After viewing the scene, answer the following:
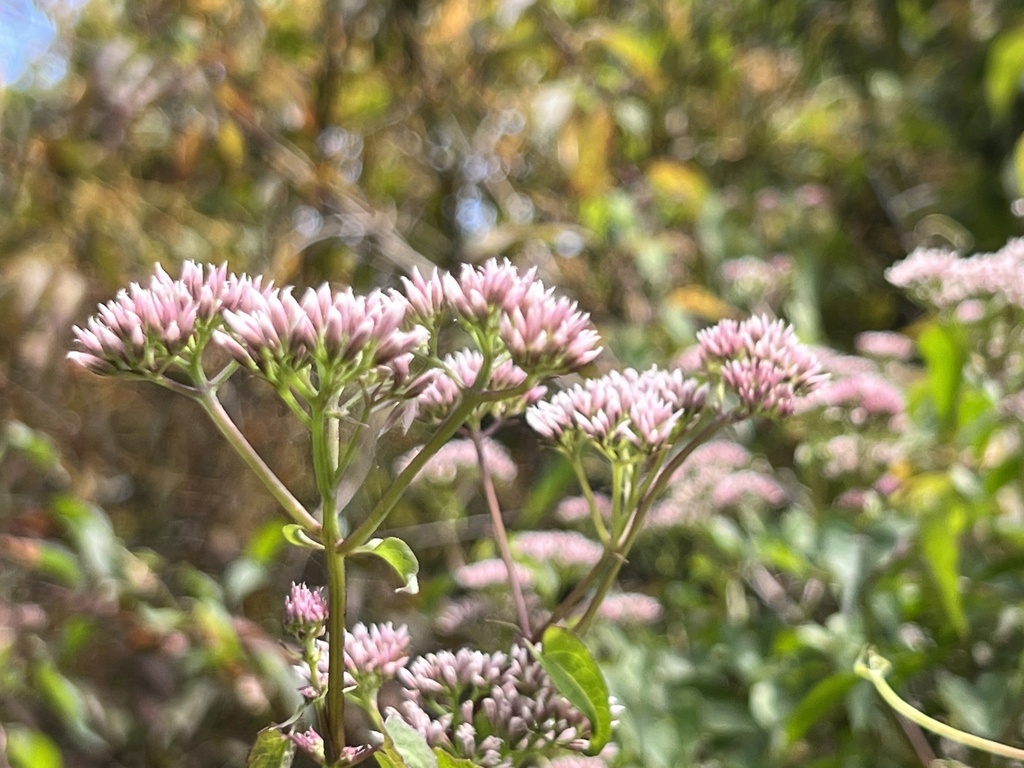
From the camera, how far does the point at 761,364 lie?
445mm

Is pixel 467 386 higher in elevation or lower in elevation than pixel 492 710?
higher

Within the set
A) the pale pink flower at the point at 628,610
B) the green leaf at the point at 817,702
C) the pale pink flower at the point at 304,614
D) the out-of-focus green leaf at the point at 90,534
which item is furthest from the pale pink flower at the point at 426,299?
the out-of-focus green leaf at the point at 90,534

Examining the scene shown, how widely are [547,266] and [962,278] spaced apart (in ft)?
2.60

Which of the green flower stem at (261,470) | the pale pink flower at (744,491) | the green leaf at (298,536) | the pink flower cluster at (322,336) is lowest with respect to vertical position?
the green leaf at (298,536)

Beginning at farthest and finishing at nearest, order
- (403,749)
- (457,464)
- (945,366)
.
Answer: (457,464) → (945,366) → (403,749)

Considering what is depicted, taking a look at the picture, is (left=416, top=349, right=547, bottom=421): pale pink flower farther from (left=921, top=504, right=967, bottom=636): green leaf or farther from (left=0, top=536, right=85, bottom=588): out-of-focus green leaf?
(left=0, top=536, right=85, bottom=588): out-of-focus green leaf

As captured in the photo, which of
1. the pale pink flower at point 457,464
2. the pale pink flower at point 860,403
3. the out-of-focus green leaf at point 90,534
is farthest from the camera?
the pale pink flower at point 457,464

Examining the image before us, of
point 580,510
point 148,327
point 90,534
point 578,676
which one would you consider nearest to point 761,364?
point 578,676

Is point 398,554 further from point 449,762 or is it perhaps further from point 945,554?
point 945,554

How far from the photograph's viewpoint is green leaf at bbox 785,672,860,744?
25.4 inches

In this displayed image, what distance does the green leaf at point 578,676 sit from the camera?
0.37 metres

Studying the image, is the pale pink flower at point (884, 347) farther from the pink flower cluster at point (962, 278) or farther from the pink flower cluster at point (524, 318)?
the pink flower cluster at point (524, 318)

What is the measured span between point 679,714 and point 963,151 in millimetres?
1481

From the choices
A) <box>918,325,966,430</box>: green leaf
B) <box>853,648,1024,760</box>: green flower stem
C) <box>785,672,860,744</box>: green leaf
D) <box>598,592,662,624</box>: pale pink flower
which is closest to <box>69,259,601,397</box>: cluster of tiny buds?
<box>853,648,1024,760</box>: green flower stem
